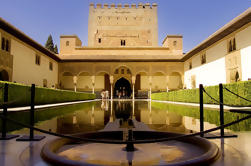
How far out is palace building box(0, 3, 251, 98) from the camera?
43.9 feet

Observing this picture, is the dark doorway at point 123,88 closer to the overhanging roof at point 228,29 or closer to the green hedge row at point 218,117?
the overhanging roof at point 228,29

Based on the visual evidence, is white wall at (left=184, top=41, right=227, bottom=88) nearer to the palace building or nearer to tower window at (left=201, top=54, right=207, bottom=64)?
the palace building

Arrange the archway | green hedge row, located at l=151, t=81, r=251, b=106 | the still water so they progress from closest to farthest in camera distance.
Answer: the still water, green hedge row, located at l=151, t=81, r=251, b=106, the archway

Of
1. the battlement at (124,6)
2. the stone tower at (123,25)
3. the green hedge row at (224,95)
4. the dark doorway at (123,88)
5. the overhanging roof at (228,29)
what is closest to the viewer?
the green hedge row at (224,95)

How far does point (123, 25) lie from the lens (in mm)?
35000

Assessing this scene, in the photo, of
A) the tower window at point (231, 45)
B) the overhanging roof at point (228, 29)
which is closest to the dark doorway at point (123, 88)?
the overhanging roof at point (228, 29)

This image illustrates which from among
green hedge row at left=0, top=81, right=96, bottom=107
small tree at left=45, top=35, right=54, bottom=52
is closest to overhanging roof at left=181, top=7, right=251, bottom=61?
green hedge row at left=0, top=81, right=96, bottom=107

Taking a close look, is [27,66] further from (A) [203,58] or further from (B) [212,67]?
(A) [203,58]

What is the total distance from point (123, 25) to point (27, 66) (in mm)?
22487

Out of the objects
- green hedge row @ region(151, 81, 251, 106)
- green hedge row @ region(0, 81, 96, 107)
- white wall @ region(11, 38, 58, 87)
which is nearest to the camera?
green hedge row @ region(0, 81, 96, 107)

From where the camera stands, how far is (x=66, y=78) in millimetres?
26203

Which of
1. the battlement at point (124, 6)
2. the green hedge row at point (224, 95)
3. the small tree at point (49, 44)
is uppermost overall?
the battlement at point (124, 6)

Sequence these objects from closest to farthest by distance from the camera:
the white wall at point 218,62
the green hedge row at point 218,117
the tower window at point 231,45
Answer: the green hedge row at point 218,117
the white wall at point 218,62
the tower window at point 231,45

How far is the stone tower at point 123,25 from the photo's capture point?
34.3 meters
